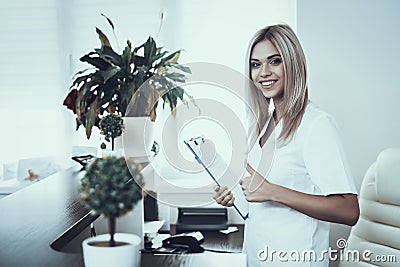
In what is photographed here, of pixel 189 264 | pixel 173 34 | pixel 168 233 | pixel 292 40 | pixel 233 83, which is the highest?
pixel 173 34

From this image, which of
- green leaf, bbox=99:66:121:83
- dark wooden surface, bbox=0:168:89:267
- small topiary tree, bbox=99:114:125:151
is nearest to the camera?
dark wooden surface, bbox=0:168:89:267

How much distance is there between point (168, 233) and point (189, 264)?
46.2 inches

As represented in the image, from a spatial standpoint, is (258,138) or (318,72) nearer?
(258,138)

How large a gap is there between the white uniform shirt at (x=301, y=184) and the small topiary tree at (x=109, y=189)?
2.53ft

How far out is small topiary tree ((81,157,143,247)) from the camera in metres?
0.67

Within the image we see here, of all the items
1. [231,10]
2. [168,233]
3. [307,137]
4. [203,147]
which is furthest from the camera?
[231,10]

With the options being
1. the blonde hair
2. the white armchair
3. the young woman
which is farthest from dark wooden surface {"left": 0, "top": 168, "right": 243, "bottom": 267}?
the white armchair

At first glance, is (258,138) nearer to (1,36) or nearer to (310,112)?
(310,112)

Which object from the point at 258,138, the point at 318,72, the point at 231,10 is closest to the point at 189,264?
the point at 258,138

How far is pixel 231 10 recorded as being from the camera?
2818 millimetres

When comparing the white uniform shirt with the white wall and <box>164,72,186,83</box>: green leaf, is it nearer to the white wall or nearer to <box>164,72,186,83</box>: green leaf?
<box>164,72,186,83</box>: green leaf

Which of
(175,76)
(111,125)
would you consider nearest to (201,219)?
(175,76)

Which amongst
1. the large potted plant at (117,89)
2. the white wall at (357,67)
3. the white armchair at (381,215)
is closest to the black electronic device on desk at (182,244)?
the large potted plant at (117,89)

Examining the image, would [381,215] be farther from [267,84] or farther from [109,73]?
[109,73]
